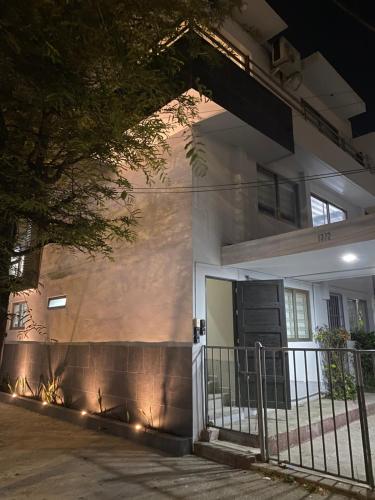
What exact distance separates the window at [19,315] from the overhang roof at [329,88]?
1011 centimetres

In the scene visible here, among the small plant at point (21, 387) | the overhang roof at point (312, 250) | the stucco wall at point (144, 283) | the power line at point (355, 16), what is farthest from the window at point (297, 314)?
the small plant at point (21, 387)

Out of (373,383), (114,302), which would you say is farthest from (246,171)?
(373,383)

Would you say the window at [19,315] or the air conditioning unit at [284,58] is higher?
the air conditioning unit at [284,58]

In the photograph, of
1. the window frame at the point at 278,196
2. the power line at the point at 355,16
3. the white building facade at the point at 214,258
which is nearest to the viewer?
the power line at the point at 355,16

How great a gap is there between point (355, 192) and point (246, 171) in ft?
15.4

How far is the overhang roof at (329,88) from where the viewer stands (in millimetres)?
10102

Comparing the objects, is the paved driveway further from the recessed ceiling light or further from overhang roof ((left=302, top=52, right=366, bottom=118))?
overhang roof ((left=302, top=52, right=366, bottom=118))

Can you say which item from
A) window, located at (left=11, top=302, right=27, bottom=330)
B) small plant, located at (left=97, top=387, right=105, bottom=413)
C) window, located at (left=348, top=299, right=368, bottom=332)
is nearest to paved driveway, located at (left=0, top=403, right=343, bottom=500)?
small plant, located at (left=97, top=387, right=105, bottom=413)

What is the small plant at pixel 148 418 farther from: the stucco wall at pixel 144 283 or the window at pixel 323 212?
the window at pixel 323 212

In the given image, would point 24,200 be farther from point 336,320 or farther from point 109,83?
point 336,320

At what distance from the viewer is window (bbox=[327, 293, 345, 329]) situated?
365 inches

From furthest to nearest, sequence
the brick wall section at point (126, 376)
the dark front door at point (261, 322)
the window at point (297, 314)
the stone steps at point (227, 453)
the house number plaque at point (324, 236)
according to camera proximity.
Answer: the window at point (297, 314) → the dark front door at point (261, 322) → the brick wall section at point (126, 376) → the house number plaque at point (324, 236) → the stone steps at point (227, 453)

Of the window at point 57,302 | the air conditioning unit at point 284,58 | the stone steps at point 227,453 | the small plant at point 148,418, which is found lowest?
the stone steps at point 227,453

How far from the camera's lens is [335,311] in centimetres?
959
